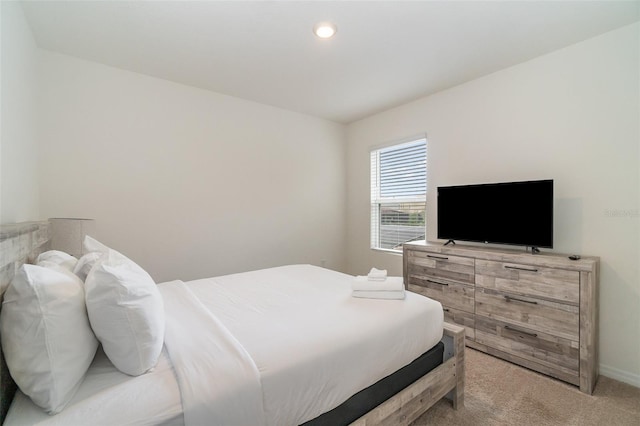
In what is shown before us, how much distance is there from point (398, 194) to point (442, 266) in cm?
137

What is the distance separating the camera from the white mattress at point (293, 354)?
0.91 metres

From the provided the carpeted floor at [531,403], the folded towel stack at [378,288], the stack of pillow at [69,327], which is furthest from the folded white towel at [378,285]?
the stack of pillow at [69,327]

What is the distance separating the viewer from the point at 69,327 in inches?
37.5

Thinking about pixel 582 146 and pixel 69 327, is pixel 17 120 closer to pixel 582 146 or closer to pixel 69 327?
pixel 69 327

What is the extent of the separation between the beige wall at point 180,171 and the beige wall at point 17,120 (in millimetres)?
268

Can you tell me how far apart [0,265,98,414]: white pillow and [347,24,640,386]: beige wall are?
308cm

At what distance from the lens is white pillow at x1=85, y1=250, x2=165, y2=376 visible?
1021 mm

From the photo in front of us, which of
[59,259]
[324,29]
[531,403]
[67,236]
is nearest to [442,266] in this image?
[531,403]

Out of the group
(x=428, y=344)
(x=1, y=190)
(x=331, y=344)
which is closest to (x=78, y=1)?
(x=1, y=190)

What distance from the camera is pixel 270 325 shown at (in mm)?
1465

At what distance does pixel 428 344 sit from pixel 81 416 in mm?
1622

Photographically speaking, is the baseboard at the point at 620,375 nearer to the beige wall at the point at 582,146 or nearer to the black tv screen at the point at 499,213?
the beige wall at the point at 582,146

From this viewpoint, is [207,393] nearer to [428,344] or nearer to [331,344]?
[331,344]

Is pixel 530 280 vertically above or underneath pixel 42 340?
underneath
